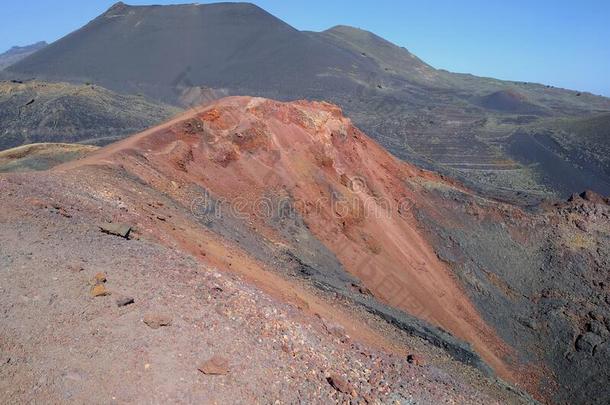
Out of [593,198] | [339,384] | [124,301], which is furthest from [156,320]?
[593,198]

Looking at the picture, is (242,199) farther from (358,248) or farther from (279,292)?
(279,292)

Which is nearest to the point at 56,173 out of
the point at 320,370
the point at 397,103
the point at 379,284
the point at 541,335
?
the point at 320,370

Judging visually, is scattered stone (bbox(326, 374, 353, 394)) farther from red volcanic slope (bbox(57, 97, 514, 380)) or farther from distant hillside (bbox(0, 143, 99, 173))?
distant hillside (bbox(0, 143, 99, 173))

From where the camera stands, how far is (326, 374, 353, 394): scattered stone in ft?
20.6

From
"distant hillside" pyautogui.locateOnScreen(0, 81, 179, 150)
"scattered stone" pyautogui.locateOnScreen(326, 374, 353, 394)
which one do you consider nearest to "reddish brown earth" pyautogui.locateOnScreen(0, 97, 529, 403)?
"scattered stone" pyautogui.locateOnScreen(326, 374, 353, 394)

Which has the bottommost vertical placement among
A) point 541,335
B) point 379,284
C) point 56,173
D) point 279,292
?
point 541,335

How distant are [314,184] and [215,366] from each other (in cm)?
1035

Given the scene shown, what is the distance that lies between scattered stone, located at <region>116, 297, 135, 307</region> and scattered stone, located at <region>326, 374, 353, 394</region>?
2.62 meters

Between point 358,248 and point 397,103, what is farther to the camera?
point 397,103

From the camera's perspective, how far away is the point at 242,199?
46.2ft

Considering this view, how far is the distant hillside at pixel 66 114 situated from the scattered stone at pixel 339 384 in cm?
3199

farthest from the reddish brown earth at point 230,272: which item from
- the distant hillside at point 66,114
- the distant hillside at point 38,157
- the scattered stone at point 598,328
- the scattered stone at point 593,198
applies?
the distant hillside at point 66,114

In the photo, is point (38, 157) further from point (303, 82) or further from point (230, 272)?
point (303, 82)

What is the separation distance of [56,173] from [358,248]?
26.6ft
